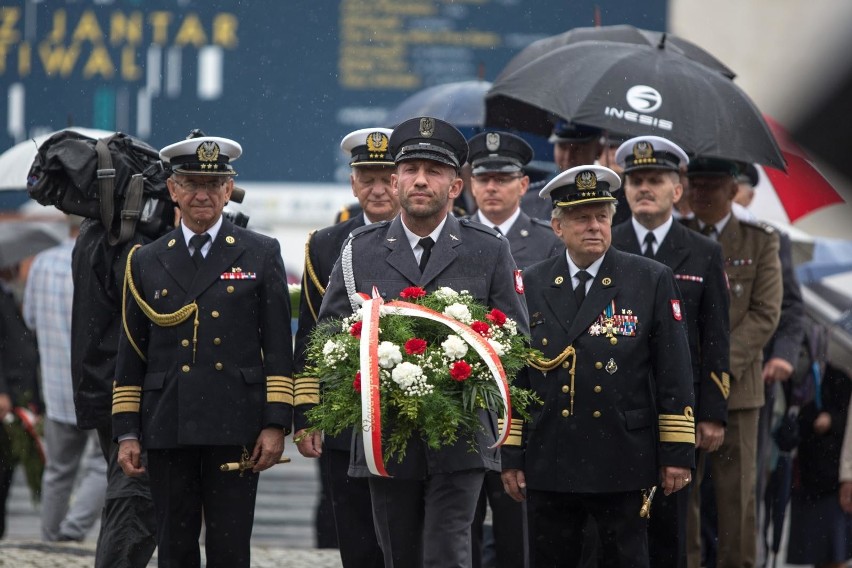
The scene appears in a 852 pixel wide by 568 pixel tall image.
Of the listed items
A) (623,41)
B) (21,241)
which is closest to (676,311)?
(623,41)

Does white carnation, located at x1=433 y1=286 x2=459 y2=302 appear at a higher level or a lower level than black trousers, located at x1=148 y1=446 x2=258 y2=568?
higher

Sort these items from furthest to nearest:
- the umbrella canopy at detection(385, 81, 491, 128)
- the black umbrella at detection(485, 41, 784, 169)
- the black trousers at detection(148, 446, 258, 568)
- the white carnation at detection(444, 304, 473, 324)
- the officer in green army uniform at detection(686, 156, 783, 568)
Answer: the umbrella canopy at detection(385, 81, 491, 128) < the officer in green army uniform at detection(686, 156, 783, 568) < the black umbrella at detection(485, 41, 784, 169) < the black trousers at detection(148, 446, 258, 568) < the white carnation at detection(444, 304, 473, 324)

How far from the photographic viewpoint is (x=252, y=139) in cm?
2692

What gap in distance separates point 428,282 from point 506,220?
7.06 ft

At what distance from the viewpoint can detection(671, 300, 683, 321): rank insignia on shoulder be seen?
207 inches

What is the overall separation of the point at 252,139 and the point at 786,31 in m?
26.2

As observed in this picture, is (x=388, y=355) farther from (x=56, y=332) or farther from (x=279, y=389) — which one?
(x=56, y=332)

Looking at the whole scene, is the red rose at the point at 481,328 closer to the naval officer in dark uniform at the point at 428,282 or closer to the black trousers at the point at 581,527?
the naval officer in dark uniform at the point at 428,282

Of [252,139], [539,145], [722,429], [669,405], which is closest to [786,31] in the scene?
[669,405]

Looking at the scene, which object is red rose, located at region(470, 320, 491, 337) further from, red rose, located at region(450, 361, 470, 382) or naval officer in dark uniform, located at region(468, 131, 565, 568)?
naval officer in dark uniform, located at region(468, 131, 565, 568)

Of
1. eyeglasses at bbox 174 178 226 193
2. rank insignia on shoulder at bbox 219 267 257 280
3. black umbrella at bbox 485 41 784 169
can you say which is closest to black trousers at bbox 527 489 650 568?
rank insignia on shoulder at bbox 219 267 257 280

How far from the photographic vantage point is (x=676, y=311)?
529cm

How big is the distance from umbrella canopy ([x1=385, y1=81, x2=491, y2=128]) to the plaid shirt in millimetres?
2662

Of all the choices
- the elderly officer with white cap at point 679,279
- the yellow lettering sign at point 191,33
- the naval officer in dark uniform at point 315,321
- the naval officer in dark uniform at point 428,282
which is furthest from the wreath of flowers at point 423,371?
the yellow lettering sign at point 191,33
